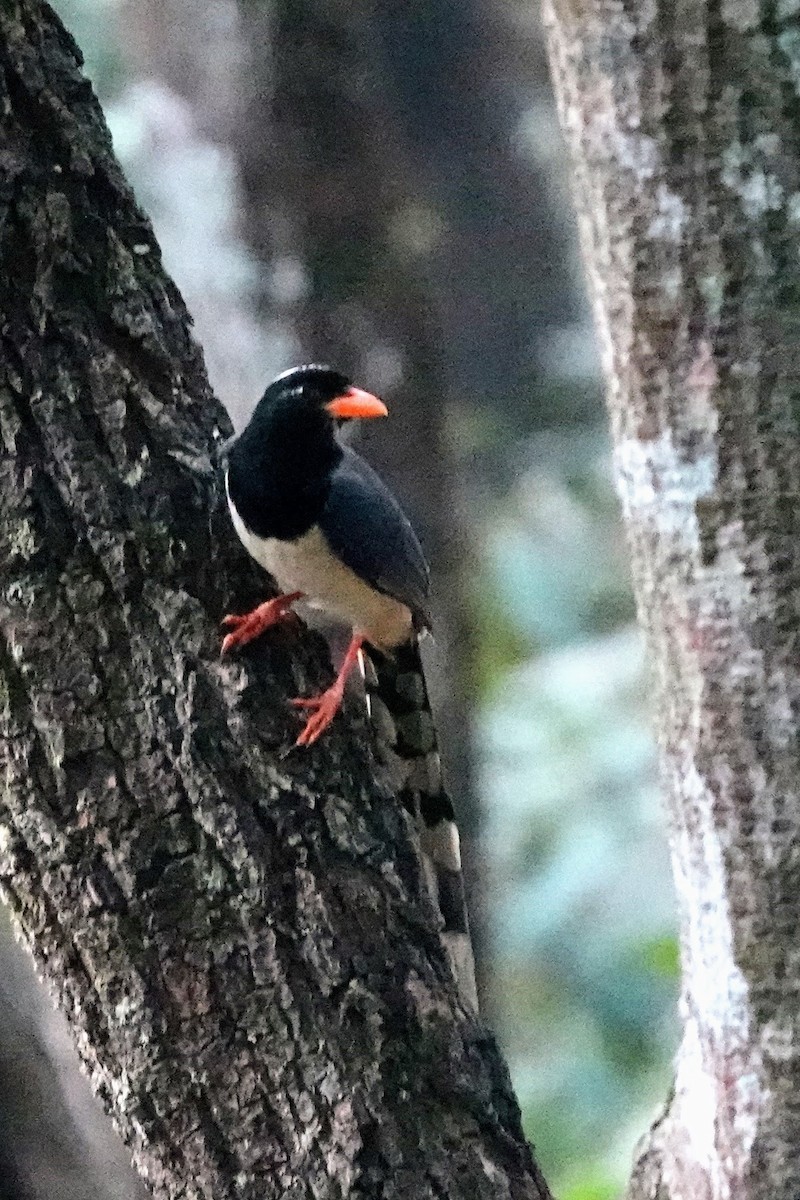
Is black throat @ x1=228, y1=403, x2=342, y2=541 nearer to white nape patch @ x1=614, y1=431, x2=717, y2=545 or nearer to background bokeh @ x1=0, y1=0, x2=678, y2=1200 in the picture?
white nape patch @ x1=614, y1=431, x2=717, y2=545

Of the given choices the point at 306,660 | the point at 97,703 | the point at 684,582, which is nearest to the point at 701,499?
the point at 684,582

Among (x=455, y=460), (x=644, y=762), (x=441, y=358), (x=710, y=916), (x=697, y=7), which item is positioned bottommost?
(x=644, y=762)

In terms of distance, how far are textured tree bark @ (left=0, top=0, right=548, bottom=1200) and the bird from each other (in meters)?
0.09

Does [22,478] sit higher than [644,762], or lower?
higher

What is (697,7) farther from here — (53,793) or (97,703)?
(53,793)

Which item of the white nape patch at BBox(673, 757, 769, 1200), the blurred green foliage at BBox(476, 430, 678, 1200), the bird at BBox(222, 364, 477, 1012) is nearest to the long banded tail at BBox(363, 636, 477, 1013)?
the bird at BBox(222, 364, 477, 1012)

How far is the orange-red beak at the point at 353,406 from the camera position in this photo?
198 centimetres

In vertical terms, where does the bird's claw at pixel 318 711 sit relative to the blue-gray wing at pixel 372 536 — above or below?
below

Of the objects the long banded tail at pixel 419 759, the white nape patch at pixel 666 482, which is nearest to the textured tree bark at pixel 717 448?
the white nape patch at pixel 666 482

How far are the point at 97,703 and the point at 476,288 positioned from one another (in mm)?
2435

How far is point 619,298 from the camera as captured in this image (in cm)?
155

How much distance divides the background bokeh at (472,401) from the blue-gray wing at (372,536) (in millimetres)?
1096

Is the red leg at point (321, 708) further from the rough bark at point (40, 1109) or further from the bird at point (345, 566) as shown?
the rough bark at point (40, 1109)

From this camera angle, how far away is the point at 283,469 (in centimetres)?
191
